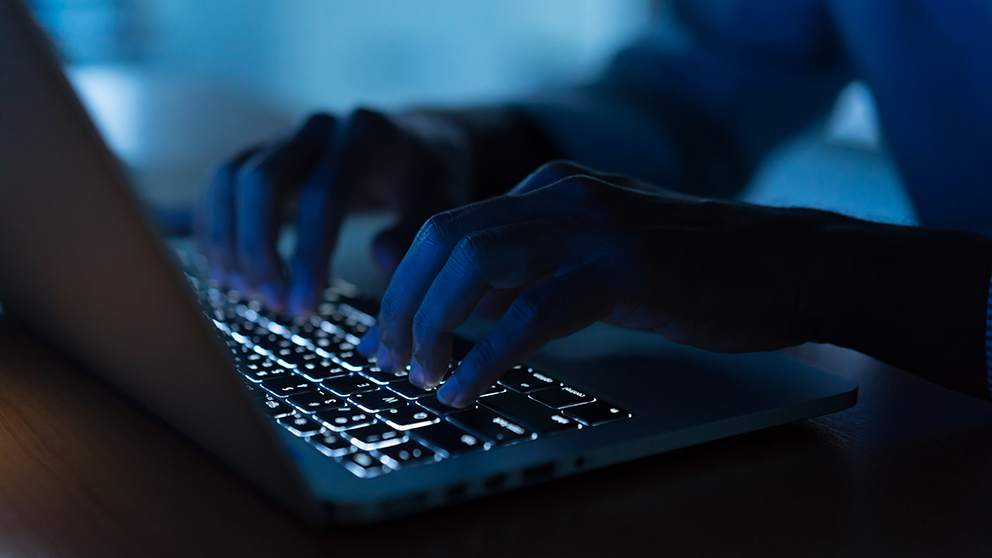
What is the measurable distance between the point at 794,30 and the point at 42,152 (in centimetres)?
114

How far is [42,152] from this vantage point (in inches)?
12.9

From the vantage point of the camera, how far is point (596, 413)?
42 cm

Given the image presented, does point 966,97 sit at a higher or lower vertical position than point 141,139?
lower

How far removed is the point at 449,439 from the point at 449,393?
1.9 inches

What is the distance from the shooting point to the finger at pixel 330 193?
2.35 ft

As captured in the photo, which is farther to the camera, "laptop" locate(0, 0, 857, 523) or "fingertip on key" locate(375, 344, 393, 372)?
"fingertip on key" locate(375, 344, 393, 372)

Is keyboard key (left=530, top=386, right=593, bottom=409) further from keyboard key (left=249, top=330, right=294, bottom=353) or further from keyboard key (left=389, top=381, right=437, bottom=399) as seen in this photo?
keyboard key (left=249, top=330, right=294, bottom=353)

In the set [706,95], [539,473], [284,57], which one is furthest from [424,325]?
[284,57]

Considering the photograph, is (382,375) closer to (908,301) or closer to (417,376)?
(417,376)

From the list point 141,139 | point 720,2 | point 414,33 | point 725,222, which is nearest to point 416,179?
point 725,222

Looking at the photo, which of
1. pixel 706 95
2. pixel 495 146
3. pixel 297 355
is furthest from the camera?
pixel 706 95

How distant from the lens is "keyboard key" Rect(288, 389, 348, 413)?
42 cm

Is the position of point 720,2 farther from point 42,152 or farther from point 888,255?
point 42,152

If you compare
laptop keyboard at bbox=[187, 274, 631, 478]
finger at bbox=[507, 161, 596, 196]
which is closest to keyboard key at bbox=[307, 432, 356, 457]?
laptop keyboard at bbox=[187, 274, 631, 478]
